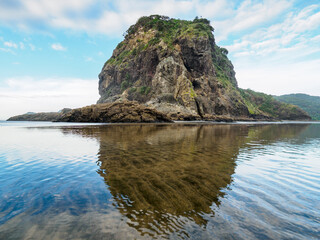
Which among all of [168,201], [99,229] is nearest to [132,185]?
[168,201]

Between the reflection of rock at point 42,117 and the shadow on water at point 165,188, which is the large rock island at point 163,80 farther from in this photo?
the shadow on water at point 165,188

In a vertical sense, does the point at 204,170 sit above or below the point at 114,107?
below

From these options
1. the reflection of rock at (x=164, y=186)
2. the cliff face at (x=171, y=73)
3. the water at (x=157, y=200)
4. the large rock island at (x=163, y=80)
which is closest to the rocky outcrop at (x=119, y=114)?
the large rock island at (x=163, y=80)

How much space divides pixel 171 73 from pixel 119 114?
32406mm

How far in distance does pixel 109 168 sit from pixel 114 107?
147ft

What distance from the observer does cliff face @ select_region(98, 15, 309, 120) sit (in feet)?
224

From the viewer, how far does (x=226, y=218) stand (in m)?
3.40

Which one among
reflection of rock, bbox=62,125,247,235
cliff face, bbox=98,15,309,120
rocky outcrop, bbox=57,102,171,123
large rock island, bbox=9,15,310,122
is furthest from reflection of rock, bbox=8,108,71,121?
reflection of rock, bbox=62,125,247,235

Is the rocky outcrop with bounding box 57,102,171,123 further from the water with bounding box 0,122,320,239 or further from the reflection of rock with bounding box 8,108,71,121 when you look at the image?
the reflection of rock with bounding box 8,108,71,121

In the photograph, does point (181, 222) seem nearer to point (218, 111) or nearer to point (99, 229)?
point (99, 229)

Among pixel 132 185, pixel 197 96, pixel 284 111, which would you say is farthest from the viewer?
pixel 284 111

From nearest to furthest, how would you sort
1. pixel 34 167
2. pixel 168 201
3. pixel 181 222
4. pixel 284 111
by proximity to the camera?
pixel 181 222 < pixel 168 201 < pixel 34 167 < pixel 284 111

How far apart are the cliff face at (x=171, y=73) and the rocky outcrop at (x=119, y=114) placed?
12779mm

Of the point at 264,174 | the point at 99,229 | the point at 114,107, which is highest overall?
the point at 114,107
